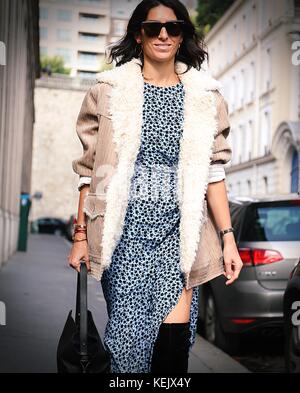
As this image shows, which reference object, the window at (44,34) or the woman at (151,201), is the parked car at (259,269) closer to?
the woman at (151,201)

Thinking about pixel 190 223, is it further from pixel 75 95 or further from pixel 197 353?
pixel 75 95

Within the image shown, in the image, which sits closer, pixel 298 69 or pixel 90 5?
pixel 298 69

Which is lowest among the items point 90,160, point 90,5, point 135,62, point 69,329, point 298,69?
point 69,329

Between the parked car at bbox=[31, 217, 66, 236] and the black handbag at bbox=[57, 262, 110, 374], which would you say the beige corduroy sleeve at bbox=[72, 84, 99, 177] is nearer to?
the black handbag at bbox=[57, 262, 110, 374]

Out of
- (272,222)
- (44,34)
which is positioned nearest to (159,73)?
(272,222)

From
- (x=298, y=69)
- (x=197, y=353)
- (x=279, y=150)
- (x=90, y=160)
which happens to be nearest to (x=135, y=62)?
(x=90, y=160)

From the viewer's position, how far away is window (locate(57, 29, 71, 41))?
64250mm

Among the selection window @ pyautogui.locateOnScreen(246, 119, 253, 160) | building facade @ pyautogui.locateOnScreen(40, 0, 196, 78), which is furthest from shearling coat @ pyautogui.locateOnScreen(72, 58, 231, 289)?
building facade @ pyautogui.locateOnScreen(40, 0, 196, 78)

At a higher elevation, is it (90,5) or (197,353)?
(90,5)

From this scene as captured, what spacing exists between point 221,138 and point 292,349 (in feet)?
A: 8.48

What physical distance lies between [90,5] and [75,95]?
16.0m

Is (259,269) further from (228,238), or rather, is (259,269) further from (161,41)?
(161,41)

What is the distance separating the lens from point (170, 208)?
3375mm

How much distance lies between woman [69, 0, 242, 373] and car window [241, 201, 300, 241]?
3998 millimetres
